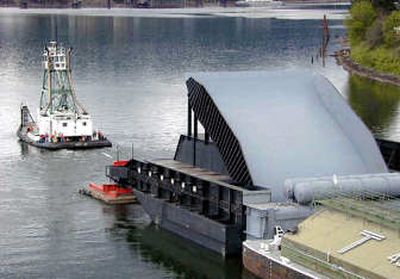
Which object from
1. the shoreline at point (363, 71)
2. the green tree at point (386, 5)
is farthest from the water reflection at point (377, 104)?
the green tree at point (386, 5)

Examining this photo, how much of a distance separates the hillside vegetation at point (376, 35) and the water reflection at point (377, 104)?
3.72 metres

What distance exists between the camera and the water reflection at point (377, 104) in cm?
4984

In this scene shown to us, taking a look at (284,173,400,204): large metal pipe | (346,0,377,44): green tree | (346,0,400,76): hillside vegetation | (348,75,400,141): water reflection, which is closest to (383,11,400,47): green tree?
(346,0,400,76): hillside vegetation

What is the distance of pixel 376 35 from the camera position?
8681 centimetres

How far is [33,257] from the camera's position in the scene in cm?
2670

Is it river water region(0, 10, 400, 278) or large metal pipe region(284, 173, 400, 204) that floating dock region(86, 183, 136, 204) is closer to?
river water region(0, 10, 400, 278)

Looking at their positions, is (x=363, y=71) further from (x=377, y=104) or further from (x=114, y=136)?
(x=114, y=136)

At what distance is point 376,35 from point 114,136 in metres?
45.0

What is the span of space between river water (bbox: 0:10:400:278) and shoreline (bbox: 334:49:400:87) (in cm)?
93

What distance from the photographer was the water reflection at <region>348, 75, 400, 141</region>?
164 feet

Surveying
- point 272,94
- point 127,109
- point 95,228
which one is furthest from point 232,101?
point 127,109

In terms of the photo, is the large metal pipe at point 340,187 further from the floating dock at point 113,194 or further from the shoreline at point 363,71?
the shoreline at point 363,71

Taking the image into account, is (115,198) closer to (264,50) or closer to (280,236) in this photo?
(280,236)

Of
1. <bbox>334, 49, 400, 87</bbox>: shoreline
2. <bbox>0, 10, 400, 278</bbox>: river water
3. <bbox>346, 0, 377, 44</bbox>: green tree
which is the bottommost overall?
<bbox>0, 10, 400, 278</bbox>: river water
